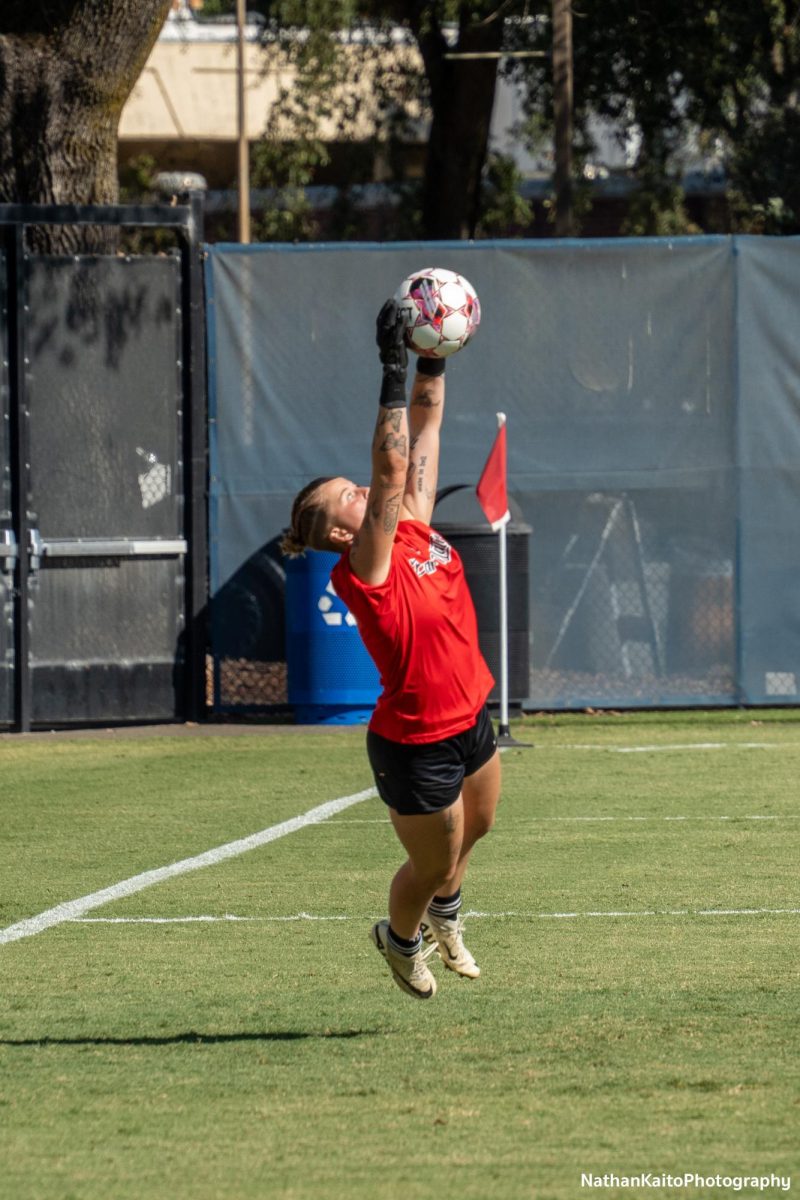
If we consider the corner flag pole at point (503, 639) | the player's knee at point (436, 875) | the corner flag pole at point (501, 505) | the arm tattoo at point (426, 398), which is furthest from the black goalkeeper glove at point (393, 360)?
the corner flag pole at point (503, 639)

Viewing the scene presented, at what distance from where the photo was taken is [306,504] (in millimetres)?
5156

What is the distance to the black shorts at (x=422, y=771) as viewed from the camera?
16.8 ft

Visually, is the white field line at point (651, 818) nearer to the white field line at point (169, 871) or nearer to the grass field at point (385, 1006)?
the grass field at point (385, 1006)

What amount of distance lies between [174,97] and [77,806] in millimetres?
33546

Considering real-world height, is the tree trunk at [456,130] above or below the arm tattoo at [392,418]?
above

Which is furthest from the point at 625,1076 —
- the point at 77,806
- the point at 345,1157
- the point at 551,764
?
the point at 551,764

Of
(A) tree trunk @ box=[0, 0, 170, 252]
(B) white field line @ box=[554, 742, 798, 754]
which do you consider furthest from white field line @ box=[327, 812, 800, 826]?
(A) tree trunk @ box=[0, 0, 170, 252]

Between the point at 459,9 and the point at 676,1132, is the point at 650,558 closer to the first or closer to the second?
the point at 676,1132

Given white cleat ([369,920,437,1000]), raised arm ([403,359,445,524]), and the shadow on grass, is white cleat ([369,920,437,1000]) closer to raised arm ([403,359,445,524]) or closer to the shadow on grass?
the shadow on grass

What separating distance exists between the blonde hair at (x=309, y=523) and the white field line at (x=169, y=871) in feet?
7.52

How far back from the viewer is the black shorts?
201 inches

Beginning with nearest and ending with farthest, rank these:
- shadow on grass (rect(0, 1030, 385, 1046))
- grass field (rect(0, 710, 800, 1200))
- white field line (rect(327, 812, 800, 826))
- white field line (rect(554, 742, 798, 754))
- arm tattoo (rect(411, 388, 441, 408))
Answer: grass field (rect(0, 710, 800, 1200)) < shadow on grass (rect(0, 1030, 385, 1046)) < arm tattoo (rect(411, 388, 441, 408)) < white field line (rect(327, 812, 800, 826)) < white field line (rect(554, 742, 798, 754))

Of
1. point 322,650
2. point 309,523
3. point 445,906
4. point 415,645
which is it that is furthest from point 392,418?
point 322,650

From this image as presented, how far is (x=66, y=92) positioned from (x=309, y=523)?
9.52m
